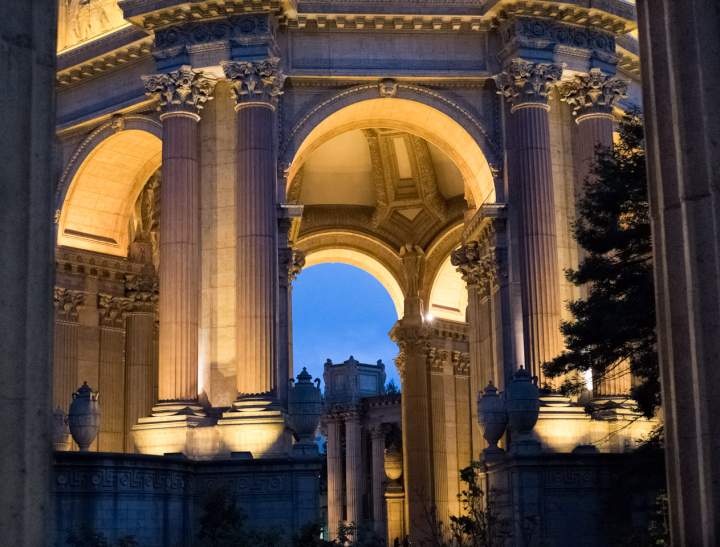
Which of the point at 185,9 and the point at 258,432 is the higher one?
the point at 185,9

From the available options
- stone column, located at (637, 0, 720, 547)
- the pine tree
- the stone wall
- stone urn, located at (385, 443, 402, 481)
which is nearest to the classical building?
the stone wall

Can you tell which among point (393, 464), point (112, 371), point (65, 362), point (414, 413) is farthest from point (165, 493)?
point (393, 464)

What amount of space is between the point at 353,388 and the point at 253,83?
4311 centimetres

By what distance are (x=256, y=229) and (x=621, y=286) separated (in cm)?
1152

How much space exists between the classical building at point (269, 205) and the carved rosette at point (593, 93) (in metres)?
0.06

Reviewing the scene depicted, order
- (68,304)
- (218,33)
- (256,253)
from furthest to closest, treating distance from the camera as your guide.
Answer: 1. (68,304)
2. (218,33)
3. (256,253)

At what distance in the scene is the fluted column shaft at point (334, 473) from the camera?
220 ft

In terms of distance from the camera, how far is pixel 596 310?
82.4 feet

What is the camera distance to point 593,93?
34469 mm

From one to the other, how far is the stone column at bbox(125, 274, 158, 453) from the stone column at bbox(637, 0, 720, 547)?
114 ft

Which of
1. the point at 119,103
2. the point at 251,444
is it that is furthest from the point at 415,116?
the point at 251,444

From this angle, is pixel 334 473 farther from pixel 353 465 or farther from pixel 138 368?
pixel 138 368

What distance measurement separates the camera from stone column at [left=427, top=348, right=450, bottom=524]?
46.5 metres

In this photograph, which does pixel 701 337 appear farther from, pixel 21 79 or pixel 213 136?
pixel 213 136
